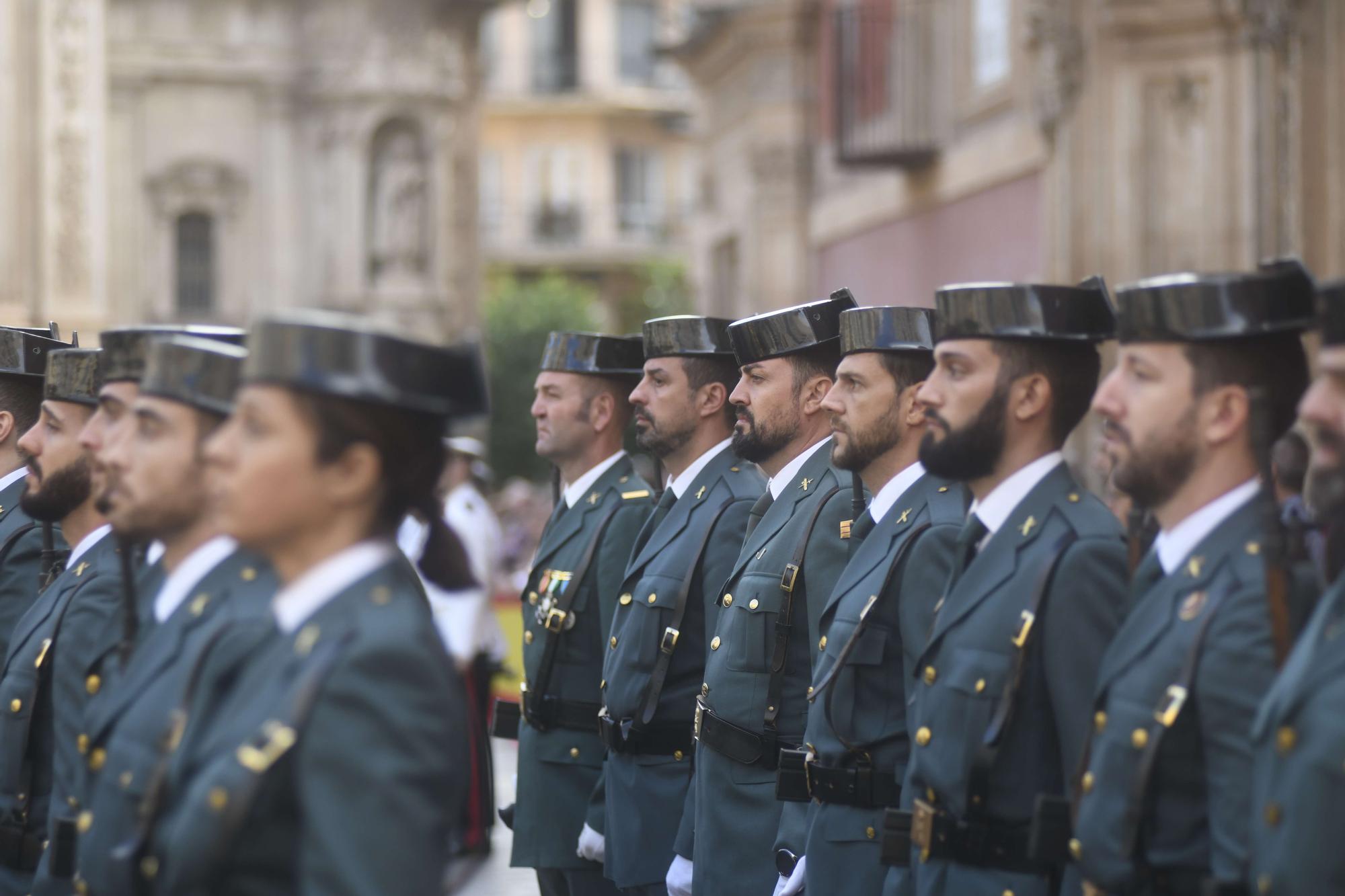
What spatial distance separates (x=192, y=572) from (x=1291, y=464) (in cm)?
453

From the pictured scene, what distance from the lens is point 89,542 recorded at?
207 inches

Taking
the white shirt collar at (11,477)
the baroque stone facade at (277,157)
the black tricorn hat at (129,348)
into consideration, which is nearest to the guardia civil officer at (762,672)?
the black tricorn hat at (129,348)

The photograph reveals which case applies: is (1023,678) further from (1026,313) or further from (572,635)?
(572,635)

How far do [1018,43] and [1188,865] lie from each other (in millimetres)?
12360

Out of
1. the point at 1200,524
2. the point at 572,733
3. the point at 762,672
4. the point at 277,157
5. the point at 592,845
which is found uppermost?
the point at 277,157

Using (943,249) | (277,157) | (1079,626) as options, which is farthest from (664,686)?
(277,157)

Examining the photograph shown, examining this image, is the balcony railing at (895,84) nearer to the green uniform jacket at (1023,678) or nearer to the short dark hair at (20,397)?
the short dark hair at (20,397)

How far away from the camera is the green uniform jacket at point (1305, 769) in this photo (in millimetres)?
3145

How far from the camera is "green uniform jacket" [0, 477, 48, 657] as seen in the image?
5.92 metres

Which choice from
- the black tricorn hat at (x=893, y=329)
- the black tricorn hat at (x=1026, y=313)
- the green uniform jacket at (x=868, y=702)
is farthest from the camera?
the black tricorn hat at (x=893, y=329)

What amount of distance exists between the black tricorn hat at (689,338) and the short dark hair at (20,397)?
2.09 metres

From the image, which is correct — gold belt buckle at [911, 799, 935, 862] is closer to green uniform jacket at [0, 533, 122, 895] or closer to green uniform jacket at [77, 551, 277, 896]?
green uniform jacket at [77, 551, 277, 896]

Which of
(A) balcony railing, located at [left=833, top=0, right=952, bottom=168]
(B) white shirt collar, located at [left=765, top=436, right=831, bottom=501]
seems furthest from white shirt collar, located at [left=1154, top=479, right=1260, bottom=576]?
(A) balcony railing, located at [left=833, top=0, right=952, bottom=168]

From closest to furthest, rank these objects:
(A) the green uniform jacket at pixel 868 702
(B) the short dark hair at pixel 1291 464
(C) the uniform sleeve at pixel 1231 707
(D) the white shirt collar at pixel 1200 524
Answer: (C) the uniform sleeve at pixel 1231 707, (D) the white shirt collar at pixel 1200 524, (A) the green uniform jacket at pixel 868 702, (B) the short dark hair at pixel 1291 464
